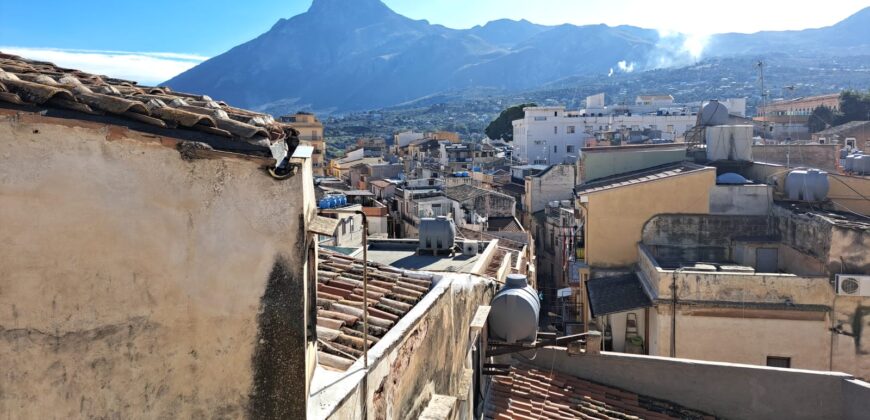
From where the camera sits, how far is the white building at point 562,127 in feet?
237

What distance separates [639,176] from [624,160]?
2.13 metres

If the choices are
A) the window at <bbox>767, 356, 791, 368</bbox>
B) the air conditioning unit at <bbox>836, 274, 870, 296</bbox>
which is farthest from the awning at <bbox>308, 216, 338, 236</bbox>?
the window at <bbox>767, 356, 791, 368</bbox>

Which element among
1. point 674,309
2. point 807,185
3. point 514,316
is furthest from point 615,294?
point 514,316

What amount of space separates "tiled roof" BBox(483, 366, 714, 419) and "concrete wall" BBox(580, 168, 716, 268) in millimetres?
9154

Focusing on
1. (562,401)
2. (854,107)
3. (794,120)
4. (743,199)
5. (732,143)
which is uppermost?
(854,107)

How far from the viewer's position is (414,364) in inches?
285

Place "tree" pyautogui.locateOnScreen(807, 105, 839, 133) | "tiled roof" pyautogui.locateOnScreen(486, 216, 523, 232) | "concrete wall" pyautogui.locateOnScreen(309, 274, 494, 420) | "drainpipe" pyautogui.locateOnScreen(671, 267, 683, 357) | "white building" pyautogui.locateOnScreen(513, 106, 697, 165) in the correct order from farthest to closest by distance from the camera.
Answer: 1. "white building" pyautogui.locateOnScreen(513, 106, 697, 165)
2. "tree" pyautogui.locateOnScreen(807, 105, 839, 133)
3. "tiled roof" pyautogui.locateOnScreen(486, 216, 523, 232)
4. "drainpipe" pyautogui.locateOnScreen(671, 267, 683, 357)
5. "concrete wall" pyautogui.locateOnScreen(309, 274, 494, 420)

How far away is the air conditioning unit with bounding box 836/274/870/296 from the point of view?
52.7 feet

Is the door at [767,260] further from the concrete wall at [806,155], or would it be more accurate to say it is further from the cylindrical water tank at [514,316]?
the concrete wall at [806,155]

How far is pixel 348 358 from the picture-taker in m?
6.20

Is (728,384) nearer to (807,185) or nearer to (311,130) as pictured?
(807,185)

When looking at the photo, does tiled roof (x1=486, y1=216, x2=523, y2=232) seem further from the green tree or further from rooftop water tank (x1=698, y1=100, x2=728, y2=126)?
the green tree

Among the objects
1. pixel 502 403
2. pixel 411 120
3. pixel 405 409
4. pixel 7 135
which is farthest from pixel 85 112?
pixel 411 120

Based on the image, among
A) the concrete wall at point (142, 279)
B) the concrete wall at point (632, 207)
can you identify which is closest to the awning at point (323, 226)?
the concrete wall at point (142, 279)
